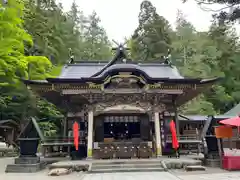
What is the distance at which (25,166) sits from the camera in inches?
413

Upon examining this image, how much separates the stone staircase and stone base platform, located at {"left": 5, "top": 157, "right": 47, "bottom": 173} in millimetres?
2439

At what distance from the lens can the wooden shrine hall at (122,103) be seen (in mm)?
12805

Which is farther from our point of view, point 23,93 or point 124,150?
point 23,93

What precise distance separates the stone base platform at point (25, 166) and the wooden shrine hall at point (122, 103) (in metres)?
2.78

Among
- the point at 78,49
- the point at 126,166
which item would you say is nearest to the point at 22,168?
the point at 126,166

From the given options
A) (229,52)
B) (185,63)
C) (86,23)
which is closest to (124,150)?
(185,63)

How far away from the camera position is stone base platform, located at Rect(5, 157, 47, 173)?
10.4m

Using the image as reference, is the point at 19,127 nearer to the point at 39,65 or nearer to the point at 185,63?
the point at 39,65

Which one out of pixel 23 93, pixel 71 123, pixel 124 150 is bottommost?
pixel 124 150

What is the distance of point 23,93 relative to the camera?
21.2m

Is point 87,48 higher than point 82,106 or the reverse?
higher

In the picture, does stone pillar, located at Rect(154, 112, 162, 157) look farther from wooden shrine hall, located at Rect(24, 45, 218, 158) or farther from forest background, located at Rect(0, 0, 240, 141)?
forest background, located at Rect(0, 0, 240, 141)

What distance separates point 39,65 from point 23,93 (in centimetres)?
280

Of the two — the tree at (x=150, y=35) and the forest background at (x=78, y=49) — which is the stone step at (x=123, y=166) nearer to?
the forest background at (x=78, y=49)
